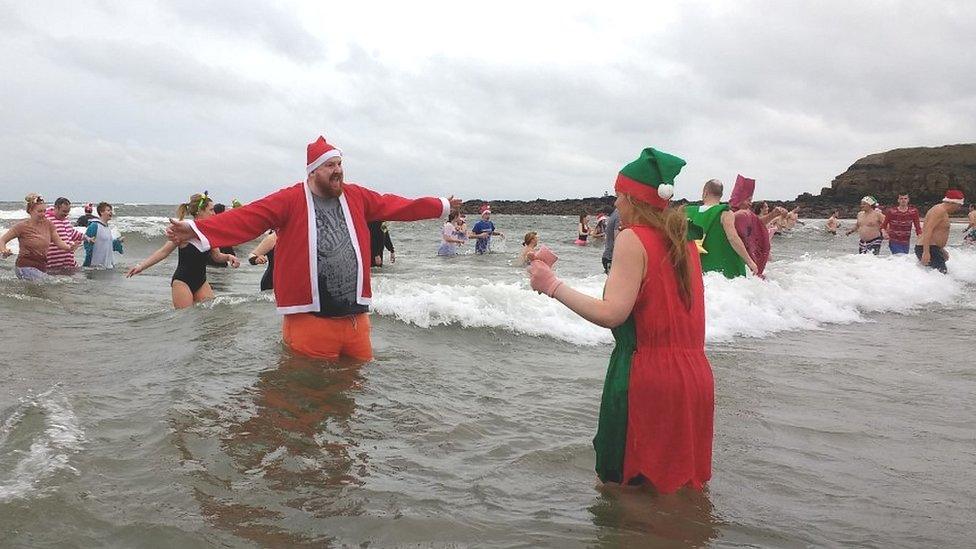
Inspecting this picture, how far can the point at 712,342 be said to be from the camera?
8.80 metres

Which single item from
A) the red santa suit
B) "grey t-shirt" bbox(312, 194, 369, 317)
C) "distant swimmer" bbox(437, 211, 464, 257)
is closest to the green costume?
the red santa suit

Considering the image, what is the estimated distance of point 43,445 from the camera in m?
4.04

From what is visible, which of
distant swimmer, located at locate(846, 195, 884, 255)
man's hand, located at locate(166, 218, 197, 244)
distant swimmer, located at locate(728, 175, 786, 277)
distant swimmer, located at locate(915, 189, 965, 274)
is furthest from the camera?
distant swimmer, located at locate(846, 195, 884, 255)

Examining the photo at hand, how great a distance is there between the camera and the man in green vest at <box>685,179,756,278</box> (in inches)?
380

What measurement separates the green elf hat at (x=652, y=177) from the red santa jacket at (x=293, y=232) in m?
2.66

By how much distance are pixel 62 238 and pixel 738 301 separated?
12012mm

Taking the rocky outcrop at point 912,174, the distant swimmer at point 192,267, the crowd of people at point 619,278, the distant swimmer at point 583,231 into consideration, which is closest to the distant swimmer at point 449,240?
the distant swimmer at point 583,231

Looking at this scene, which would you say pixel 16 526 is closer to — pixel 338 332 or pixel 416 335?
pixel 338 332

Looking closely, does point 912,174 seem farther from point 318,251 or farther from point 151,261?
point 318,251

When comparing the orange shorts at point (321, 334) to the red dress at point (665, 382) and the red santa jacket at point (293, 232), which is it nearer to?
the red santa jacket at point (293, 232)

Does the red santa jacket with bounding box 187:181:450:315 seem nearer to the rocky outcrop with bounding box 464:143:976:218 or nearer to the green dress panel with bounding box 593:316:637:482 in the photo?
the green dress panel with bounding box 593:316:637:482

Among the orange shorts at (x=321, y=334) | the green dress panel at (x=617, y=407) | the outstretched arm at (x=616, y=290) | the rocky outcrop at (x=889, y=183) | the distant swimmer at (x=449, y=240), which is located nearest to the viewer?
the outstretched arm at (x=616, y=290)

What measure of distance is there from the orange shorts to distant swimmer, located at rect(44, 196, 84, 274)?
32.3ft

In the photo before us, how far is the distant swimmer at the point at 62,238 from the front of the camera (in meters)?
13.4
